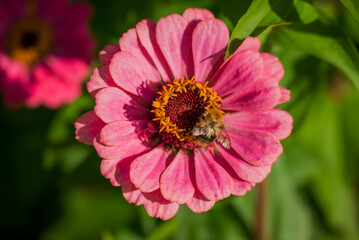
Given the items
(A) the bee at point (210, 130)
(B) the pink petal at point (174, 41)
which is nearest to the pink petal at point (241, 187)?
(A) the bee at point (210, 130)

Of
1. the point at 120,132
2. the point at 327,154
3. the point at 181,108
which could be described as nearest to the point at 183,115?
the point at 181,108

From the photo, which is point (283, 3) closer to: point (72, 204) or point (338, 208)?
point (338, 208)

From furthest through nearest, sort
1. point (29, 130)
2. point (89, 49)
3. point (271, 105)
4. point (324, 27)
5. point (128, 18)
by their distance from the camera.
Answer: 1. point (29, 130)
2. point (89, 49)
3. point (128, 18)
4. point (324, 27)
5. point (271, 105)

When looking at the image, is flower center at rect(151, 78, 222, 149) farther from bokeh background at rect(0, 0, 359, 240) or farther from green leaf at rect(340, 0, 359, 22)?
green leaf at rect(340, 0, 359, 22)

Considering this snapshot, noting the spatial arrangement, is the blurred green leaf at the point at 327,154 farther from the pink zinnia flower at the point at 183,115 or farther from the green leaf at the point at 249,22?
the green leaf at the point at 249,22

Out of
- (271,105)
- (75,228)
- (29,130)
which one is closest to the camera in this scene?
(271,105)

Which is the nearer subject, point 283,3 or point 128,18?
point 283,3

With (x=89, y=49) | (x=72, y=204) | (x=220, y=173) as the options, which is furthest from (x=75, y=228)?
(x=220, y=173)
